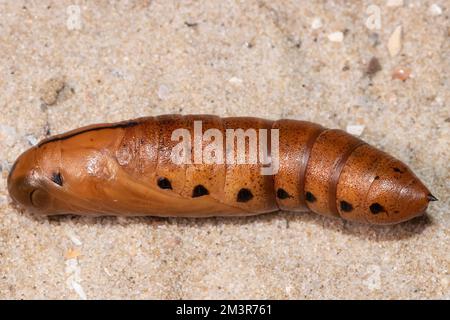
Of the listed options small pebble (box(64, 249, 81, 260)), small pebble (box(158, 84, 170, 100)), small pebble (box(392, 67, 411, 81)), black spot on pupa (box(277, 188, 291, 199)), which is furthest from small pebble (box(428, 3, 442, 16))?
small pebble (box(64, 249, 81, 260))

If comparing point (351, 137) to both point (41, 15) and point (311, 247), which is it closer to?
point (311, 247)

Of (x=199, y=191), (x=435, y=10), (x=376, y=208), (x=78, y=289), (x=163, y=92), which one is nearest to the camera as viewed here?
(x=376, y=208)

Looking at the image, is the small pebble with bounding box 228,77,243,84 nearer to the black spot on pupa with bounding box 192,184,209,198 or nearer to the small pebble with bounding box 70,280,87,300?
the black spot on pupa with bounding box 192,184,209,198

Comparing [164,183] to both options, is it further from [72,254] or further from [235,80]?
[235,80]

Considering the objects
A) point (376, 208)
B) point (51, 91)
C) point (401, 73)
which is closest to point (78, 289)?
point (51, 91)

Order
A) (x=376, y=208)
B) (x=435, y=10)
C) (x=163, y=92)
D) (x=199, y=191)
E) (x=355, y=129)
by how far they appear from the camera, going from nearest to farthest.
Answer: (x=376, y=208), (x=199, y=191), (x=355, y=129), (x=163, y=92), (x=435, y=10)

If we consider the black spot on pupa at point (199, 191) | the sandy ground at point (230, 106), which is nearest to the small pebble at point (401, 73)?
the sandy ground at point (230, 106)
